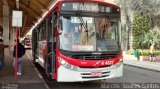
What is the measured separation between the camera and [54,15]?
13469 mm

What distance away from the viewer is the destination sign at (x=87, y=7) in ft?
42.0

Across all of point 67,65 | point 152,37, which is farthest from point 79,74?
point 152,37

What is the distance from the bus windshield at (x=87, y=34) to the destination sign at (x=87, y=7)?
30 cm

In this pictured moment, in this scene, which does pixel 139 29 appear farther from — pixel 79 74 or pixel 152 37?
pixel 79 74

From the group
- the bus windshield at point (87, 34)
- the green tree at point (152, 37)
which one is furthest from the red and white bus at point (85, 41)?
the green tree at point (152, 37)

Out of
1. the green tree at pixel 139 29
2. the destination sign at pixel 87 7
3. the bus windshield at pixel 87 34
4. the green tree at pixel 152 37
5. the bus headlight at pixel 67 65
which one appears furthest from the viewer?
the green tree at pixel 139 29

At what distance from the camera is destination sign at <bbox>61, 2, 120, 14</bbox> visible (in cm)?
1279

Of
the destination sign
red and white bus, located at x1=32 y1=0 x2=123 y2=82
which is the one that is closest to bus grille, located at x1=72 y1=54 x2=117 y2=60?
red and white bus, located at x1=32 y1=0 x2=123 y2=82

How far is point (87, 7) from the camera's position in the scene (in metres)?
13.0

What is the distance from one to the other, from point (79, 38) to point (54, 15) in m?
1.51

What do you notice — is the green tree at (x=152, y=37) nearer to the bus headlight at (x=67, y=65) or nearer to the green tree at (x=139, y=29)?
the green tree at (x=139, y=29)

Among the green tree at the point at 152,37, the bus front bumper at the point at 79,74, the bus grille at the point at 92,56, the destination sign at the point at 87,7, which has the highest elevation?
the destination sign at the point at 87,7

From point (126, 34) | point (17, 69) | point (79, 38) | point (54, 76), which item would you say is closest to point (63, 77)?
point (54, 76)

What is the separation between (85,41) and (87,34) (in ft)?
0.89
